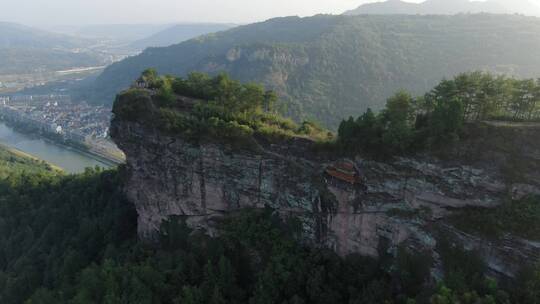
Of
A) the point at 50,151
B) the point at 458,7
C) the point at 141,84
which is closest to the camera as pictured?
the point at 141,84

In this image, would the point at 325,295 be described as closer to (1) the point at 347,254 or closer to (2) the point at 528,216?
(1) the point at 347,254

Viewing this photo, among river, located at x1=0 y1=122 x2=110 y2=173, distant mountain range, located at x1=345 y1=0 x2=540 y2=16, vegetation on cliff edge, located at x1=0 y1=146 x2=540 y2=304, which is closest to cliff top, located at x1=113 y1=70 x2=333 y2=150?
vegetation on cliff edge, located at x1=0 y1=146 x2=540 y2=304

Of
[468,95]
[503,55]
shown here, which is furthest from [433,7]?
[468,95]

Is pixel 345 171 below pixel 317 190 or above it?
above

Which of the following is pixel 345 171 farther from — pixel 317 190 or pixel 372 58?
pixel 372 58

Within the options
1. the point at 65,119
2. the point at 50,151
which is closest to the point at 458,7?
the point at 65,119

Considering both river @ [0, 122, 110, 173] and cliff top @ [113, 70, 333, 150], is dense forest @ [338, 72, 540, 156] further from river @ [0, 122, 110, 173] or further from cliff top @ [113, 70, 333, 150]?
river @ [0, 122, 110, 173]
